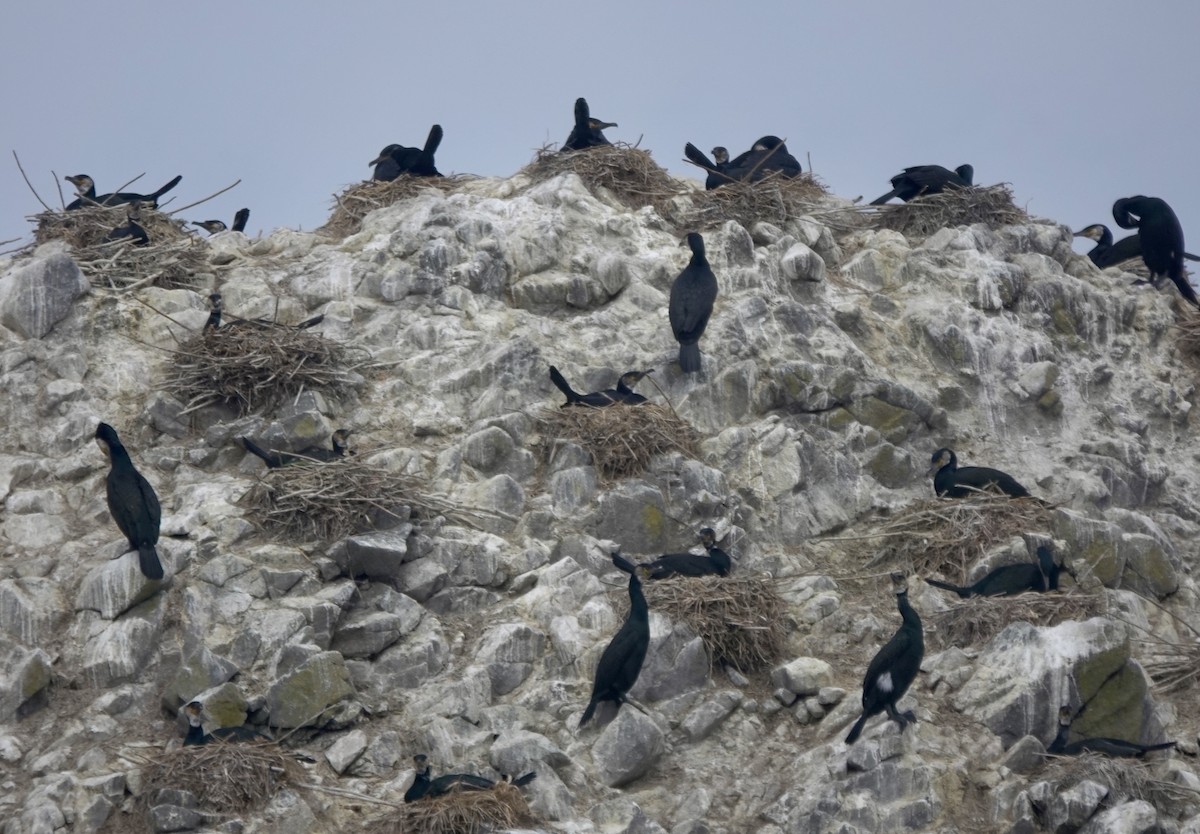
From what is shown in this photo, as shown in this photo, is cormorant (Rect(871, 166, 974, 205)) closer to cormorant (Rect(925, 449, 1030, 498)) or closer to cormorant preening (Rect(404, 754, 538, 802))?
cormorant (Rect(925, 449, 1030, 498))

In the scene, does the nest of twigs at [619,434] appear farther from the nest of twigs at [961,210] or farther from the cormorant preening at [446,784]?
the nest of twigs at [961,210]

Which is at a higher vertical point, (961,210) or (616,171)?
(616,171)

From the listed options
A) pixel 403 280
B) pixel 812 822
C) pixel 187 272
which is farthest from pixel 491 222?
pixel 812 822

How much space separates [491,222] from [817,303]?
3143 mm

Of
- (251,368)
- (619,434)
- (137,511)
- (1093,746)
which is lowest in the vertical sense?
(1093,746)

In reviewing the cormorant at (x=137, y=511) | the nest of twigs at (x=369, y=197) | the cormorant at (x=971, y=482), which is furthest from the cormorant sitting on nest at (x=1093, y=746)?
the nest of twigs at (x=369, y=197)

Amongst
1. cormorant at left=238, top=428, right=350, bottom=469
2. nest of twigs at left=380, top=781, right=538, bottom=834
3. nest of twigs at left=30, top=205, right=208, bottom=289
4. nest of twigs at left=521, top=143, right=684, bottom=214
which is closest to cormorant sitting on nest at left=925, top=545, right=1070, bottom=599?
nest of twigs at left=380, top=781, right=538, bottom=834

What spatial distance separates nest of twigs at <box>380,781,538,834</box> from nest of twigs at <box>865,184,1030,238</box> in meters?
9.12

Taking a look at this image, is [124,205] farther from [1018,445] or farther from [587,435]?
[1018,445]

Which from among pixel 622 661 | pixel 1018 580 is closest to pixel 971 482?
pixel 1018 580

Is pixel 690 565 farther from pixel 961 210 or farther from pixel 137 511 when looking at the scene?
pixel 961 210

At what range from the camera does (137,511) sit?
44.5 feet

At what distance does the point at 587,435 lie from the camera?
15.1m

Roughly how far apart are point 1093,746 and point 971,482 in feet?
11.1
